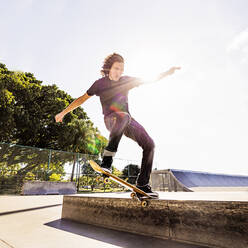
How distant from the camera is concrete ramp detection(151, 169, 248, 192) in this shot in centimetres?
1641

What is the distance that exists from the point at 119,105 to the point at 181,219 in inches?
67.5

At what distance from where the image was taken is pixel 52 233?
2693mm

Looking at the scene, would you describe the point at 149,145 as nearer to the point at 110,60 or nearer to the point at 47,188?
the point at 110,60

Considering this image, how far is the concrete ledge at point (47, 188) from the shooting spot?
1147 cm

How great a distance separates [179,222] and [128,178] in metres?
15.8

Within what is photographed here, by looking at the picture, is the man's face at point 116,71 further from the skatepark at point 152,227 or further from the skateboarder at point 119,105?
the skatepark at point 152,227

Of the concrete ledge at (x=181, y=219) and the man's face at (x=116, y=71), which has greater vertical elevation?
the man's face at (x=116, y=71)

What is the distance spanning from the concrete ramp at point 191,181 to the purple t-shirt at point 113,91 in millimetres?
14891

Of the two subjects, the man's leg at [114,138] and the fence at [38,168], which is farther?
the fence at [38,168]

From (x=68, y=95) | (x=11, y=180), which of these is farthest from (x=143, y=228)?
(x=68, y=95)

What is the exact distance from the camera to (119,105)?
100.0 inches

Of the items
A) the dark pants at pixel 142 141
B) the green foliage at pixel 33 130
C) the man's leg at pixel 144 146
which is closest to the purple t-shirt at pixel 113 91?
the dark pants at pixel 142 141

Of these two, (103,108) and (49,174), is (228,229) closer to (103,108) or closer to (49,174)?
(103,108)

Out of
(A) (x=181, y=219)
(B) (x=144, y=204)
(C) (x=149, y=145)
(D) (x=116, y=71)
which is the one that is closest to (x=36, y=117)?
(D) (x=116, y=71)
